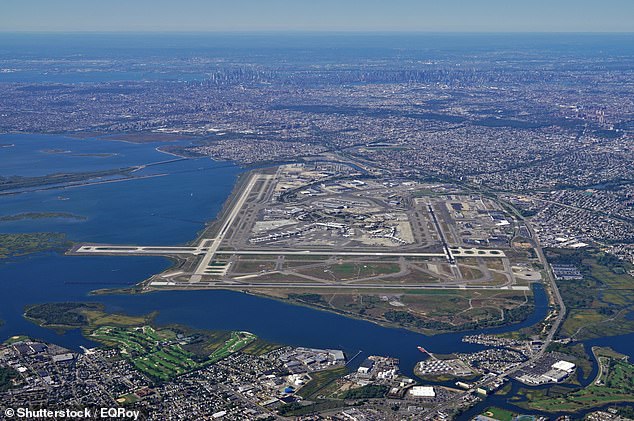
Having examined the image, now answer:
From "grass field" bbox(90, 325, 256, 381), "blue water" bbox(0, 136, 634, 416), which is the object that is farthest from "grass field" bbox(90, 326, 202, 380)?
"blue water" bbox(0, 136, 634, 416)

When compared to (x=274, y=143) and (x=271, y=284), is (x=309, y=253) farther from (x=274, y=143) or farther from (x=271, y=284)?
(x=274, y=143)

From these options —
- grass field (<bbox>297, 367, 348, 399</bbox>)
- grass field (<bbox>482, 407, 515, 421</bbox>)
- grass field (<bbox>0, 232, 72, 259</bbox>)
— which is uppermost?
grass field (<bbox>0, 232, 72, 259</bbox>)

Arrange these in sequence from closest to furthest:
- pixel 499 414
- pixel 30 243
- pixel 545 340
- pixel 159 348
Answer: pixel 499 414, pixel 159 348, pixel 545 340, pixel 30 243

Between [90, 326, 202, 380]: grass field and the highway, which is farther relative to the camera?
[90, 326, 202, 380]: grass field

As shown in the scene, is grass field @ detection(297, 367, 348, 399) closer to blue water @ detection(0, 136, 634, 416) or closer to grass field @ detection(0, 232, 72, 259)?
blue water @ detection(0, 136, 634, 416)

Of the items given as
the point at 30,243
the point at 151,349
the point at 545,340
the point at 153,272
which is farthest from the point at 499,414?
the point at 30,243

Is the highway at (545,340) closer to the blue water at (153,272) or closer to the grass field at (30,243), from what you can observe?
the blue water at (153,272)

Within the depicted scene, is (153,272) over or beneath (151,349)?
over

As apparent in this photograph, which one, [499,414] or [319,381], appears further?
[319,381]

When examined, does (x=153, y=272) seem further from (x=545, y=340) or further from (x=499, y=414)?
(x=499, y=414)
